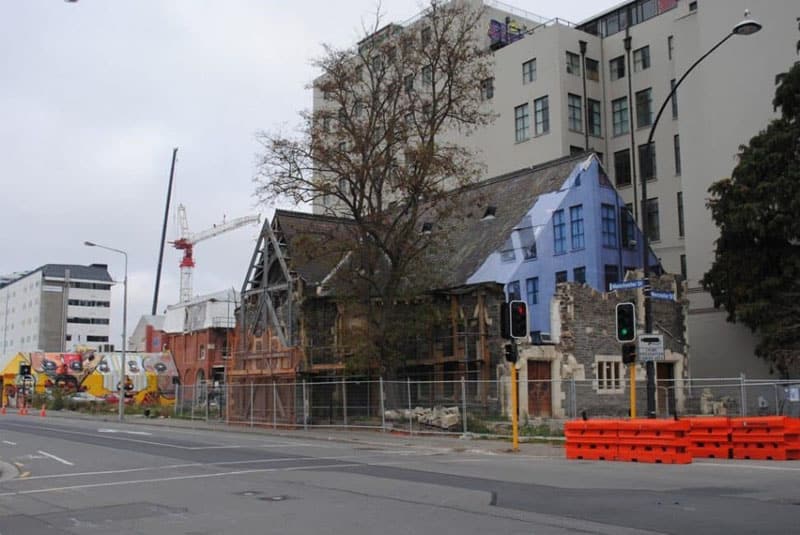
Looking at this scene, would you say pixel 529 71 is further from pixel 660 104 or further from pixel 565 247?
pixel 565 247

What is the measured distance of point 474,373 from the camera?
1400 inches

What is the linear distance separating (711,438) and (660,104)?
145 ft

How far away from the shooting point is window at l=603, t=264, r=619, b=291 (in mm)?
37594

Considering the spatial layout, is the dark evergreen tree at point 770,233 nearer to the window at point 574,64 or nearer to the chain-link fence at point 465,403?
the chain-link fence at point 465,403

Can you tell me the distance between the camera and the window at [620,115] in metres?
A: 64.1

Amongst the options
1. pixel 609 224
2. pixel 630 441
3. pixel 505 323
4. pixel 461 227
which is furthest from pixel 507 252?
pixel 630 441

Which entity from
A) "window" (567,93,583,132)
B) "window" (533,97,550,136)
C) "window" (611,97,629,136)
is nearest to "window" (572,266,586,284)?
"window" (533,97,550,136)

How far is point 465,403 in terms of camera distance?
95.2 ft

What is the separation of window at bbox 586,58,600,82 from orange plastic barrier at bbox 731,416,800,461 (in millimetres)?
48030

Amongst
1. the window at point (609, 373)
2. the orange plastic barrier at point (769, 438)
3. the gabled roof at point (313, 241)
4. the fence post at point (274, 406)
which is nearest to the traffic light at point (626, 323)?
the orange plastic barrier at point (769, 438)

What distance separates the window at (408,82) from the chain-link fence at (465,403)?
37.6ft

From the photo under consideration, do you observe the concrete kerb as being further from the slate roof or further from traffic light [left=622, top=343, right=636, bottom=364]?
the slate roof

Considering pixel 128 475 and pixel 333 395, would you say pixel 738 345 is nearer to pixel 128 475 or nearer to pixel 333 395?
pixel 333 395

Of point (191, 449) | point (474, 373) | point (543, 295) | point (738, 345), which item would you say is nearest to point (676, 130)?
point (738, 345)
